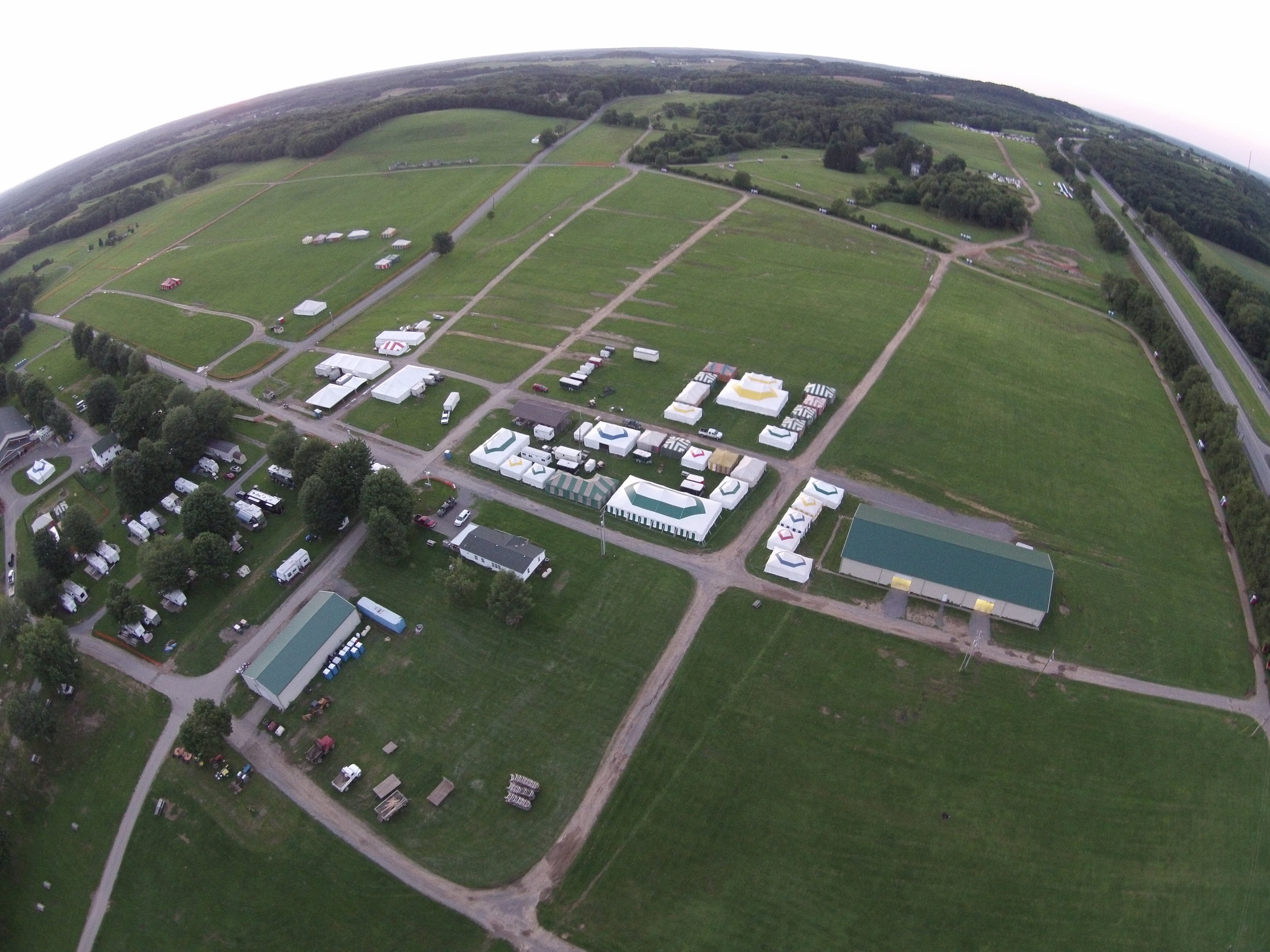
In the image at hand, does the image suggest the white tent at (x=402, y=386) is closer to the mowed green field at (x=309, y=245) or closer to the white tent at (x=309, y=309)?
the mowed green field at (x=309, y=245)

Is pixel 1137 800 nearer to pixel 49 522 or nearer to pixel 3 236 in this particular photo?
pixel 49 522

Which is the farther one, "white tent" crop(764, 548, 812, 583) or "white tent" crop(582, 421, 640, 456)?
"white tent" crop(582, 421, 640, 456)

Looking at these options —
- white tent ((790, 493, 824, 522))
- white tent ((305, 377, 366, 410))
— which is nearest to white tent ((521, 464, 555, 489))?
white tent ((790, 493, 824, 522))

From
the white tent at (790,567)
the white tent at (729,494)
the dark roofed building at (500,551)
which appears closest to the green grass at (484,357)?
the dark roofed building at (500,551)

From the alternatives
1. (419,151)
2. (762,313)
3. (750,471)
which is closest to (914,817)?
(750,471)

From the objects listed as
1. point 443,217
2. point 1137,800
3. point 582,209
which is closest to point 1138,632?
point 1137,800

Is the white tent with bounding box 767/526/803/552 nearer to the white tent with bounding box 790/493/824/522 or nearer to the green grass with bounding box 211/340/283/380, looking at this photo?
the white tent with bounding box 790/493/824/522
